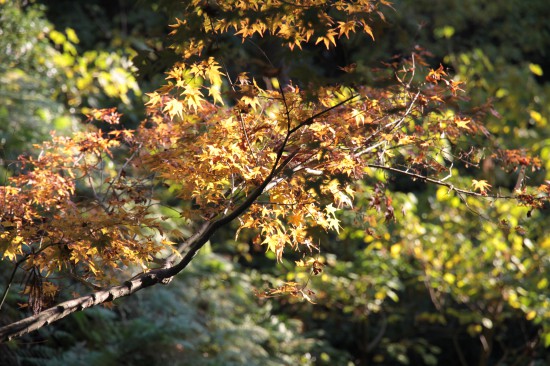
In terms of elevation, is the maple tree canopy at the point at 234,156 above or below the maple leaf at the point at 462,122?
above

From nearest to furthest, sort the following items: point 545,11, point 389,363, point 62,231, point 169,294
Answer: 1. point 62,231
2. point 169,294
3. point 389,363
4. point 545,11

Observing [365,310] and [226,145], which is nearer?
[226,145]

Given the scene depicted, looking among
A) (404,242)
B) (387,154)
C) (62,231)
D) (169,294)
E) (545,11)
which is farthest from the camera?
(545,11)

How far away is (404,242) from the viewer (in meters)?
5.49

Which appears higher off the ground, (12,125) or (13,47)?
(13,47)

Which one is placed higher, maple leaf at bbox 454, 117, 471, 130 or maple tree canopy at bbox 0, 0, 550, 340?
maple tree canopy at bbox 0, 0, 550, 340

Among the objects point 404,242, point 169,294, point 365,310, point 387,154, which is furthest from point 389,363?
point 387,154

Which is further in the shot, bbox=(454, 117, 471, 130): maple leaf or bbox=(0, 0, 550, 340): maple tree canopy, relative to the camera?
bbox=(454, 117, 471, 130): maple leaf

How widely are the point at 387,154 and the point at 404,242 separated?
3.07 m

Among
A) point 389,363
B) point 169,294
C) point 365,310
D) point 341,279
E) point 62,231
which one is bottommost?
point 389,363

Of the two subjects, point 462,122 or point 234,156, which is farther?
point 462,122

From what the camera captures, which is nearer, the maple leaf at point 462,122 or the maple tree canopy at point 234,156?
the maple tree canopy at point 234,156

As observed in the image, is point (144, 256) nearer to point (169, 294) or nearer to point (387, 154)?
point (387, 154)

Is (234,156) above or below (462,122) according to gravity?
above
